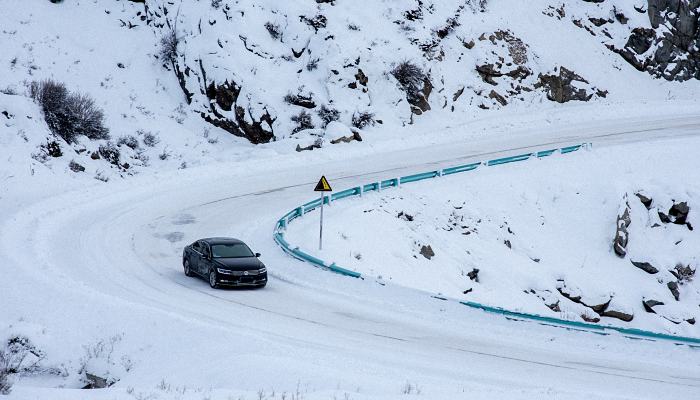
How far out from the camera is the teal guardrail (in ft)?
49.2

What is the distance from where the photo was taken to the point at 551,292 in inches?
1000

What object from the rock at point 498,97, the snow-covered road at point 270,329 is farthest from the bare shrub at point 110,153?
the rock at point 498,97

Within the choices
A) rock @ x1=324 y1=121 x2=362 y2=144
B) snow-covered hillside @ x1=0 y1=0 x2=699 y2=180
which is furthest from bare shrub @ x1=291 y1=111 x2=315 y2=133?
rock @ x1=324 y1=121 x2=362 y2=144

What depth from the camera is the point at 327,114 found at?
37.2 meters

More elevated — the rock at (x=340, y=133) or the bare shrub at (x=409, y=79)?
the bare shrub at (x=409, y=79)

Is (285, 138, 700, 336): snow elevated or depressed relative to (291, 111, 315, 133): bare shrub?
depressed

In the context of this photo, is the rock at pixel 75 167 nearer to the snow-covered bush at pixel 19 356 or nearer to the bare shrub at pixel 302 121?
the bare shrub at pixel 302 121

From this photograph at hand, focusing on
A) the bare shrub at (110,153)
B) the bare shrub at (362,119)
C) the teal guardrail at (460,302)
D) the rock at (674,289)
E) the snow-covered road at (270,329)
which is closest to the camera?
the snow-covered road at (270,329)

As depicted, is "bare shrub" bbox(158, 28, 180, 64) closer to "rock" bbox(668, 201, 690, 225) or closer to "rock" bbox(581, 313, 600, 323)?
"rock" bbox(581, 313, 600, 323)

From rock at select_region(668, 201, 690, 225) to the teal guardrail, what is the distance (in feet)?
19.6

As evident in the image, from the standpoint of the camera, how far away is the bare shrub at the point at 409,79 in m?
40.1

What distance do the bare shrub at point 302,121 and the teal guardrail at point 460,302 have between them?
8.87 metres

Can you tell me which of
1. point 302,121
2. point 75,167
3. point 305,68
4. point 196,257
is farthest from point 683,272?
point 75,167

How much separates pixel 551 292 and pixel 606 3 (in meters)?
33.0
